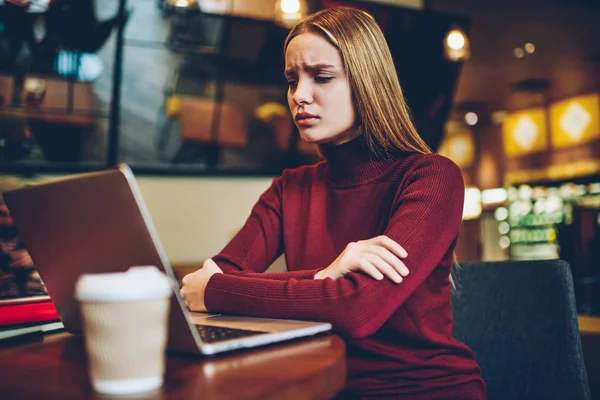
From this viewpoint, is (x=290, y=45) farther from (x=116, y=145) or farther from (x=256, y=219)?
(x=116, y=145)

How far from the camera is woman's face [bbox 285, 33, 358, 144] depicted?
116 cm

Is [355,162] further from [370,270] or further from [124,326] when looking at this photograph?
[124,326]

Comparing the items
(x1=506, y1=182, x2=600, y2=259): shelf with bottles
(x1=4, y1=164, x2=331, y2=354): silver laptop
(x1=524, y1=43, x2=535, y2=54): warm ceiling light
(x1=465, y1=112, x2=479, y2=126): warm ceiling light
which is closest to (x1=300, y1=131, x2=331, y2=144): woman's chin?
(x1=4, y1=164, x2=331, y2=354): silver laptop

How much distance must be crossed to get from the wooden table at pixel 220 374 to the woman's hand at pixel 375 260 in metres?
0.16

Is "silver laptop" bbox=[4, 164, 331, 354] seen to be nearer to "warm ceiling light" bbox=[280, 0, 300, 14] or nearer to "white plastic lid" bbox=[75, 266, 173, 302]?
"white plastic lid" bbox=[75, 266, 173, 302]

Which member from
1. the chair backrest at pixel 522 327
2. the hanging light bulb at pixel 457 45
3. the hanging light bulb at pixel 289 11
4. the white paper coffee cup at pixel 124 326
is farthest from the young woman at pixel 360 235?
the hanging light bulb at pixel 457 45

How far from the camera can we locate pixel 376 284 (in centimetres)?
87

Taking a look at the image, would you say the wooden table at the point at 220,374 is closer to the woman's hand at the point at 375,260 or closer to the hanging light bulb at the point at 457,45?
the woman's hand at the point at 375,260

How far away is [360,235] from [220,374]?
2.07ft

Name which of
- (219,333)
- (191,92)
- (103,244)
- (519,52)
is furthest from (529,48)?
(103,244)

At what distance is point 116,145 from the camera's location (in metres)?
3.91

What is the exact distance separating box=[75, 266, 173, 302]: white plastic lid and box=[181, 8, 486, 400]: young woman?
39 cm

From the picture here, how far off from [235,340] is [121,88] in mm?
3578

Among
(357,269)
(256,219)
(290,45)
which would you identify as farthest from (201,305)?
(290,45)
